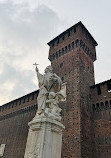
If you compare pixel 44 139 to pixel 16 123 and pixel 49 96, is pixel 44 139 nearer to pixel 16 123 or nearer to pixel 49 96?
pixel 49 96

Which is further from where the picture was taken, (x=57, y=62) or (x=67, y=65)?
(x=57, y=62)

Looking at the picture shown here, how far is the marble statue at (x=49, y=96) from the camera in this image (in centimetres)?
421

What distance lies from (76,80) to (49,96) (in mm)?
13727

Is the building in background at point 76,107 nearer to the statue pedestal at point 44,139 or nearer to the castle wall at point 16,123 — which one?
the castle wall at point 16,123

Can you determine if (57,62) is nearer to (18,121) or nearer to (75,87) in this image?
(75,87)

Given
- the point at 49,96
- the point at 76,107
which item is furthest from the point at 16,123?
the point at 49,96

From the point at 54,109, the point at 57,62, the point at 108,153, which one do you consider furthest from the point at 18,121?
the point at 54,109

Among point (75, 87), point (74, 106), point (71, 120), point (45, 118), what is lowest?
point (45, 118)

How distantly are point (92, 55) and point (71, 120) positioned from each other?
406 inches

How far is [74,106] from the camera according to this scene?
16469 mm

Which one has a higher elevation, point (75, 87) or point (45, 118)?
point (75, 87)

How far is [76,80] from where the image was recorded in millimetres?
17906

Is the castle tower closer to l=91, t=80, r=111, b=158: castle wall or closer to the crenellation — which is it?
the crenellation

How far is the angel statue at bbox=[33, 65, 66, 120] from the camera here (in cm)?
422
